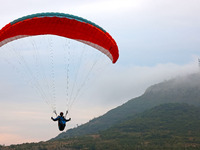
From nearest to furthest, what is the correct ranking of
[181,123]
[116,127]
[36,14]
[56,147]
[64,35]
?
[36,14]
[64,35]
[56,147]
[181,123]
[116,127]

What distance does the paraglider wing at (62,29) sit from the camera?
66.8 ft

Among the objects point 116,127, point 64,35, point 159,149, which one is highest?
point 116,127

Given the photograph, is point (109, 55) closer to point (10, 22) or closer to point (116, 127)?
point (10, 22)

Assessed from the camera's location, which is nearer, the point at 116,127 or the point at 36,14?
the point at 36,14

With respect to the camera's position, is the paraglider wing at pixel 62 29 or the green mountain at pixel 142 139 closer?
the paraglider wing at pixel 62 29

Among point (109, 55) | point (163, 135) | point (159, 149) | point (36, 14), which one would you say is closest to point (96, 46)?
point (109, 55)

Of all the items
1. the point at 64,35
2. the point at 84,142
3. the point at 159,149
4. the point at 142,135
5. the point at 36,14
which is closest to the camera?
the point at 36,14

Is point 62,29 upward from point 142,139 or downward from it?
upward

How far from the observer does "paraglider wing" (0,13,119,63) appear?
66.8 ft

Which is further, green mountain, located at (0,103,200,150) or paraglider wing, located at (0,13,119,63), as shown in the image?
green mountain, located at (0,103,200,150)

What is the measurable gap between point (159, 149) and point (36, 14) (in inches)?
4225

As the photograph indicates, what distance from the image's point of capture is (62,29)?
72.5ft

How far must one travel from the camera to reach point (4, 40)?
67.6 ft

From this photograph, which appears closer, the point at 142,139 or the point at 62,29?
the point at 62,29
